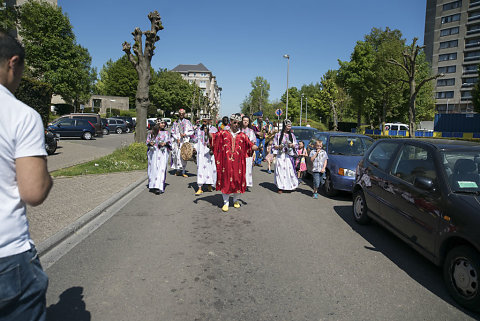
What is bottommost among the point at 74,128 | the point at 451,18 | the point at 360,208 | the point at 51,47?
the point at 360,208

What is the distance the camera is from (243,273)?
4070 millimetres

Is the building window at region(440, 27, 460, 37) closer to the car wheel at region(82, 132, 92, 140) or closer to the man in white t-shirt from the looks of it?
the car wheel at region(82, 132, 92, 140)

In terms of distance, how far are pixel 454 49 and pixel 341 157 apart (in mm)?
75063

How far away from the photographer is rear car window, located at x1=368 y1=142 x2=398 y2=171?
5523 millimetres

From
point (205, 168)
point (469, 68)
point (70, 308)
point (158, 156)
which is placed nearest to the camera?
point (70, 308)

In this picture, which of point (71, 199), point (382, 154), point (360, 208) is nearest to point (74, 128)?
point (71, 199)

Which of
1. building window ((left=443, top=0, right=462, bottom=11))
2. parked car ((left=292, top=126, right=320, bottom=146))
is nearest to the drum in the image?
parked car ((left=292, top=126, right=320, bottom=146))

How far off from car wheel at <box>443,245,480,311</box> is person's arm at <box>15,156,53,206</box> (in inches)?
146

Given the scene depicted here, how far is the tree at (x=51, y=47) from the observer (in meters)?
37.2

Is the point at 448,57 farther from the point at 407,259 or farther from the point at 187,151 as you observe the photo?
the point at 407,259

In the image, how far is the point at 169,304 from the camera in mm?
3332

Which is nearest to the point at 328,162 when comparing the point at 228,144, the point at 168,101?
the point at 228,144

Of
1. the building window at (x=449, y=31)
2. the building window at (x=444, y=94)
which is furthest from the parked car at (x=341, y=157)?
the building window at (x=449, y=31)

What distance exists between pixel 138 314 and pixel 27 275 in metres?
1.66
